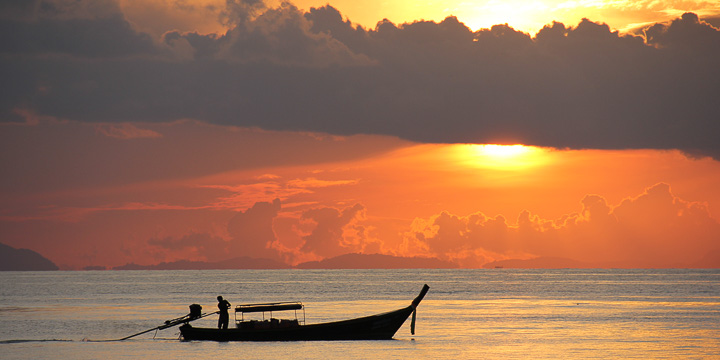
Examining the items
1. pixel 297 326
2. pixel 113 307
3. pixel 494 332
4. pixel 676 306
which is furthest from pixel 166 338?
pixel 676 306

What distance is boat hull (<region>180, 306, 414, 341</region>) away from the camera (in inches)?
Answer: 1924

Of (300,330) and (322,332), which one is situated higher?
(300,330)

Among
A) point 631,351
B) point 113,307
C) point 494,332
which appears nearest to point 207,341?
point 494,332

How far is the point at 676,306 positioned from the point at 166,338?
6105 centimetres

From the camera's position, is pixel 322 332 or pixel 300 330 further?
pixel 322 332

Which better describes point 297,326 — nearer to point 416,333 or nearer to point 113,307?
point 416,333

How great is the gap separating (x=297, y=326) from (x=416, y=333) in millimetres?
10522

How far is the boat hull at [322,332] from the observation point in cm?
4888

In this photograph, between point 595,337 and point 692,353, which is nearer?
point 692,353

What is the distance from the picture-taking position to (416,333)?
55656mm

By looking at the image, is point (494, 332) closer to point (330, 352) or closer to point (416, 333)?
point (416, 333)

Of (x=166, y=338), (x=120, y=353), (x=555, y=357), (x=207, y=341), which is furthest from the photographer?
(x=166, y=338)

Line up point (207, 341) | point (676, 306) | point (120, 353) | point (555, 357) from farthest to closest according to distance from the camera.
Answer: point (676, 306) → point (207, 341) → point (120, 353) → point (555, 357)

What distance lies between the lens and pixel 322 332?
49.1 meters
